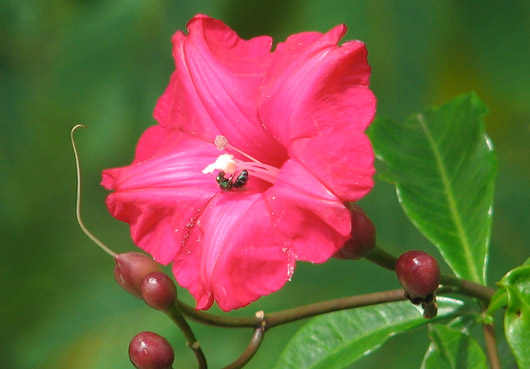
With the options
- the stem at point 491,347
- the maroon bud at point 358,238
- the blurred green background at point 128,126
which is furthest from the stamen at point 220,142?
the blurred green background at point 128,126

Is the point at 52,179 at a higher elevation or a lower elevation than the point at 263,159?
lower

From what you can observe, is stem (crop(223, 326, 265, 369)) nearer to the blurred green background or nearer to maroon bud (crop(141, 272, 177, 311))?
maroon bud (crop(141, 272, 177, 311))

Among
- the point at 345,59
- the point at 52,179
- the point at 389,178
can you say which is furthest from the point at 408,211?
the point at 52,179

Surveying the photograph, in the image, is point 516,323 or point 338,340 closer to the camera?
point 516,323

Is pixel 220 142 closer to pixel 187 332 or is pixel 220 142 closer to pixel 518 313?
pixel 187 332

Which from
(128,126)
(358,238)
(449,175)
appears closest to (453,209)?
(449,175)

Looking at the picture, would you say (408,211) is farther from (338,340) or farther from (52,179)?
(52,179)

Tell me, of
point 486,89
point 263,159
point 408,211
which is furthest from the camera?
point 486,89
